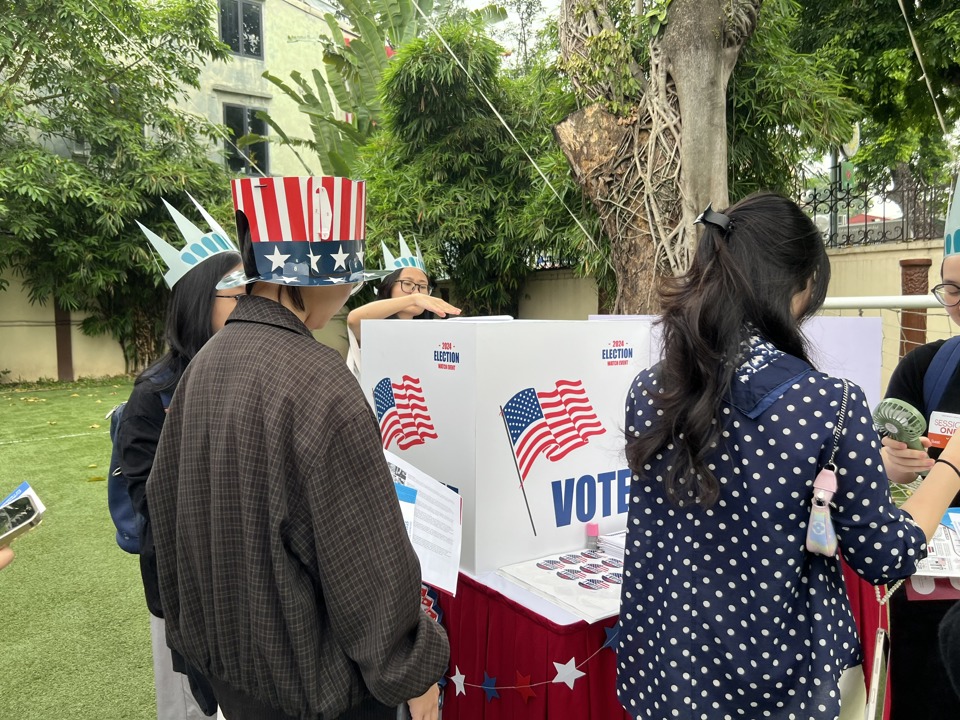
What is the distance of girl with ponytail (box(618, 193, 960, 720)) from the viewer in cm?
105

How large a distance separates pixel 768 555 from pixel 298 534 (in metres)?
0.75

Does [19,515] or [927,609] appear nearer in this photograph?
[19,515]

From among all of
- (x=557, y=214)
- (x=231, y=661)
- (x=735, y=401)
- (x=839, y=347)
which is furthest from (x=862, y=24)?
(x=231, y=661)

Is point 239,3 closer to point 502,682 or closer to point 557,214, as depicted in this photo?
point 557,214

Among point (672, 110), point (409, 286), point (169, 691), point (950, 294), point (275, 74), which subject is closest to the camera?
point (950, 294)

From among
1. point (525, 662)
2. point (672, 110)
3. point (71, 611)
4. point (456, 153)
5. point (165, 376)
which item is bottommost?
point (71, 611)

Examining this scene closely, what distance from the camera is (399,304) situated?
262 centimetres

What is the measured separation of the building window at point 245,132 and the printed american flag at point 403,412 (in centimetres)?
1341

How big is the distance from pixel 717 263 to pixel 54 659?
10.2ft

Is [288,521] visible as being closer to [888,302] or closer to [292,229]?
[292,229]

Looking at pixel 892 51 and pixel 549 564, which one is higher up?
pixel 892 51

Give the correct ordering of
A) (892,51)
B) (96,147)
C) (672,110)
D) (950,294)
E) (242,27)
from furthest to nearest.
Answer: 1. (242,27)
2. (96,147)
3. (892,51)
4. (672,110)
5. (950,294)

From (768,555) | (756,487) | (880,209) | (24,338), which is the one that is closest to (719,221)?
(756,487)

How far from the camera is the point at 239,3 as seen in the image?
1474 cm
